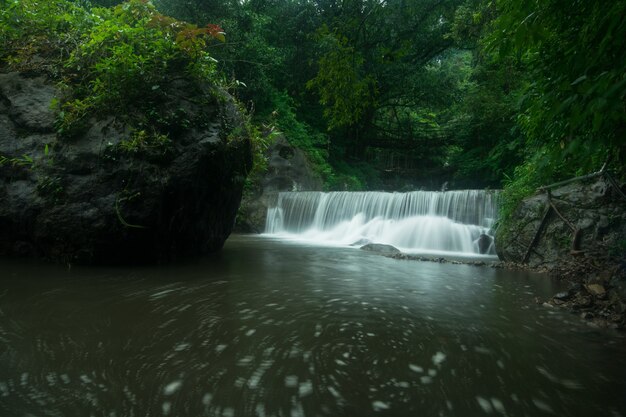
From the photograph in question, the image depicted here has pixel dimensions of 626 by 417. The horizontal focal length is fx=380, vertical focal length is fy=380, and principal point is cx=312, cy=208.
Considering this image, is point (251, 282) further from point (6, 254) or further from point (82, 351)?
point (6, 254)

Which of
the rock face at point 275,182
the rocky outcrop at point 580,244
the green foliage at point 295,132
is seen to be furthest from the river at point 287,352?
the green foliage at point 295,132

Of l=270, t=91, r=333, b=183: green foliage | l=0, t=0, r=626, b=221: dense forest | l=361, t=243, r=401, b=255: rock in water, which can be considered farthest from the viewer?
l=270, t=91, r=333, b=183: green foliage

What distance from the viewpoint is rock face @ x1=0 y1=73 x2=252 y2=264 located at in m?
4.86

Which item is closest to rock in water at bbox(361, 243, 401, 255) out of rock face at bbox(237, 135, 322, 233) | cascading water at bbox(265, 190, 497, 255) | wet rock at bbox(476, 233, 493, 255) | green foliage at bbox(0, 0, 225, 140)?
cascading water at bbox(265, 190, 497, 255)

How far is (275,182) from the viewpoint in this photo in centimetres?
1638

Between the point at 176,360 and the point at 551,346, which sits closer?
the point at 176,360

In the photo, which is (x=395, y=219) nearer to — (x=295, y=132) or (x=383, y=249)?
(x=383, y=249)

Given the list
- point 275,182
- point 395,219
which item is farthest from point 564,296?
point 275,182

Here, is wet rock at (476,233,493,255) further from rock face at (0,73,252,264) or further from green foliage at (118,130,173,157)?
green foliage at (118,130,173,157)

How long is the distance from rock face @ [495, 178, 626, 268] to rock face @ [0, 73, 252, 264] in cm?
554

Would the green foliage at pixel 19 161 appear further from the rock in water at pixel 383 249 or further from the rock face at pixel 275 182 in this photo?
the rock face at pixel 275 182

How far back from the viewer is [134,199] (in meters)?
4.93

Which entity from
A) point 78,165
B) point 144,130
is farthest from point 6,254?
point 144,130

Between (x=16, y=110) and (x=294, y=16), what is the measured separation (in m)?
15.3
